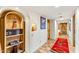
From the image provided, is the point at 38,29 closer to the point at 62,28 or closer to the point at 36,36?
the point at 36,36

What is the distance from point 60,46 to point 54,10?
643 millimetres

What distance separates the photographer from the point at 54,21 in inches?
72.2

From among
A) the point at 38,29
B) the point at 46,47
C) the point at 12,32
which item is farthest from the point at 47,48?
the point at 12,32

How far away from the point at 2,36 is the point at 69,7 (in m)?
1.18

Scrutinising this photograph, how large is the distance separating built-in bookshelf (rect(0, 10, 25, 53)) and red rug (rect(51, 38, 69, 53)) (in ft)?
1.84

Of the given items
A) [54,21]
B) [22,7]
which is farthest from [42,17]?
[22,7]

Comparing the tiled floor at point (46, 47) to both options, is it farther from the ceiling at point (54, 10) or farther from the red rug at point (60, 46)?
the ceiling at point (54, 10)

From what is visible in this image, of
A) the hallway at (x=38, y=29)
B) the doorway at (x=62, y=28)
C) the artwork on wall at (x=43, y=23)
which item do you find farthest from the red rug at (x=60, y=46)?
the artwork on wall at (x=43, y=23)

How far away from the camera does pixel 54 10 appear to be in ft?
5.57

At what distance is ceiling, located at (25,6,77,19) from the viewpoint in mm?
1657

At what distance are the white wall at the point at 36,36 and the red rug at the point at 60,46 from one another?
218 mm

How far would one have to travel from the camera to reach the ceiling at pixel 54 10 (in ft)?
5.44

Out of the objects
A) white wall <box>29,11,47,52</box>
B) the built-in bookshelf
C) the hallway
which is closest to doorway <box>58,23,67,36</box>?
the hallway
